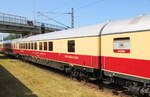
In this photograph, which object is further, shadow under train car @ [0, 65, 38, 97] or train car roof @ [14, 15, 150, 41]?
shadow under train car @ [0, 65, 38, 97]

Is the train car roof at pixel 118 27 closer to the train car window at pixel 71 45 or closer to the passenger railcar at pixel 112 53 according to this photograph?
the passenger railcar at pixel 112 53

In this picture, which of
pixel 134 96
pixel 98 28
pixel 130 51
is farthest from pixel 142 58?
pixel 98 28

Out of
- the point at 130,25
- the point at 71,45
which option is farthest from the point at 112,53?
the point at 71,45

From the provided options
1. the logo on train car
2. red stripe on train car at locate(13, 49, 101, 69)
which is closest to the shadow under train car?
red stripe on train car at locate(13, 49, 101, 69)

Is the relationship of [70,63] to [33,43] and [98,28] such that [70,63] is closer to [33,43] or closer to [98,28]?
[98,28]

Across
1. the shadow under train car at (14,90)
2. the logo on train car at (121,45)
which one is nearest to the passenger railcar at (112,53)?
the logo on train car at (121,45)

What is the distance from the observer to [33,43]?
20.6 m

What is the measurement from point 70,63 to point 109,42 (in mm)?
4217

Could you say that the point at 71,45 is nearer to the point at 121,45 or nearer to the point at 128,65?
the point at 121,45

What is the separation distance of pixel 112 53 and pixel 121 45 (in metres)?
0.69

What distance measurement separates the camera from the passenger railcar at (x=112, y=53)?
7517mm

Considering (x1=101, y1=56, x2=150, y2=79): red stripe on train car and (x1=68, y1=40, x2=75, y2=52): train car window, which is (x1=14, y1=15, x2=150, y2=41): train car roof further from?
(x1=101, y1=56, x2=150, y2=79): red stripe on train car

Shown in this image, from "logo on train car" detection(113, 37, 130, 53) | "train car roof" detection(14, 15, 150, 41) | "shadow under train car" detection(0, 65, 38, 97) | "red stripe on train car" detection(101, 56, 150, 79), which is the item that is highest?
"train car roof" detection(14, 15, 150, 41)

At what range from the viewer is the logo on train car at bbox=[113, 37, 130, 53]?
8125 mm
